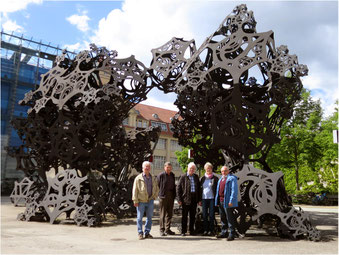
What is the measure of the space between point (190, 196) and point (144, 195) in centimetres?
116

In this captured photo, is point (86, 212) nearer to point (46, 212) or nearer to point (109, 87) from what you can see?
point (46, 212)

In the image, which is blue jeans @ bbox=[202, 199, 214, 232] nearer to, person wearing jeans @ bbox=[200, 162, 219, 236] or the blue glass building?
person wearing jeans @ bbox=[200, 162, 219, 236]

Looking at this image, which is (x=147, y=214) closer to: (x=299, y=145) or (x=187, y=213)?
(x=187, y=213)

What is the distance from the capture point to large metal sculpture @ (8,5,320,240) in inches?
350

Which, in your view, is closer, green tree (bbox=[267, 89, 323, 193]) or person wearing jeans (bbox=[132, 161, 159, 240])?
person wearing jeans (bbox=[132, 161, 159, 240])

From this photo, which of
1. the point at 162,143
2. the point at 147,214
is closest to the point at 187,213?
the point at 147,214

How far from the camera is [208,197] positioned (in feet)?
27.3

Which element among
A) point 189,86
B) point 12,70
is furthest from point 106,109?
point 12,70

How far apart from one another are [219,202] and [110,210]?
536 centimetres

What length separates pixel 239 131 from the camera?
893 cm

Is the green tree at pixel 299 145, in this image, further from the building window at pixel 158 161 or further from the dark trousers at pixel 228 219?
the building window at pixel 158 161

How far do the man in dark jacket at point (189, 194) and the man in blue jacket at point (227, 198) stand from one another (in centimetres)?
61

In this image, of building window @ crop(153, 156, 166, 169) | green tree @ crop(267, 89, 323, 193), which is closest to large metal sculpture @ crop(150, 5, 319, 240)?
green tree @ crop(267, 89, 323, 193)

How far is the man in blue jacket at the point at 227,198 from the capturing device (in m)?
7.82
